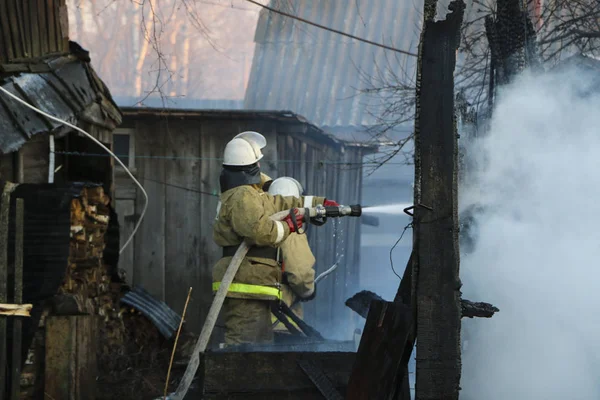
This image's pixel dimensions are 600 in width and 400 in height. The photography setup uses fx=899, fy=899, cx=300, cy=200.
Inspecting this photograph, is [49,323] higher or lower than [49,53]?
lower

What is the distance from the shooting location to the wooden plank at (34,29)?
8461 millimetres

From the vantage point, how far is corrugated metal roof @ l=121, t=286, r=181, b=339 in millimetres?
9914

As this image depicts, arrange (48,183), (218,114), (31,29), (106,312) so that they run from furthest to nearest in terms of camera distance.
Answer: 1. (218,114)
2. (106,312)
3. (31,29)
4. (48,183)

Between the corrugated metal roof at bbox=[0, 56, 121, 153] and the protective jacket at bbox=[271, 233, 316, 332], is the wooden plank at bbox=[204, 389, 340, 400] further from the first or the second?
the protective jacket at bbox=[271, 233, 316, 332]

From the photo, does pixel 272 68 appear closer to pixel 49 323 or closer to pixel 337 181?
pixel 337 181

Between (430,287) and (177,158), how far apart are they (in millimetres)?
8820

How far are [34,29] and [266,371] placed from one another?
15.9ft

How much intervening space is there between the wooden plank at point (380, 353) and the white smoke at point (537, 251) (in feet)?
4.35

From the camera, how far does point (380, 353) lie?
14.3ft

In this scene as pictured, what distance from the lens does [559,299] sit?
577 centimetres

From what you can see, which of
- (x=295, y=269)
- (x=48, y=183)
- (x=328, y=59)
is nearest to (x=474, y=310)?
(x=48, y=183)

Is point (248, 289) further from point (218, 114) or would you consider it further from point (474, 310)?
point (218, 114)

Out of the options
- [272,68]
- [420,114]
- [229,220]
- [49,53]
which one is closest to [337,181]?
[272,68]

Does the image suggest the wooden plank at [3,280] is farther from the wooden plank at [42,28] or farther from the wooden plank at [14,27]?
the wooden plank at [42,28]
